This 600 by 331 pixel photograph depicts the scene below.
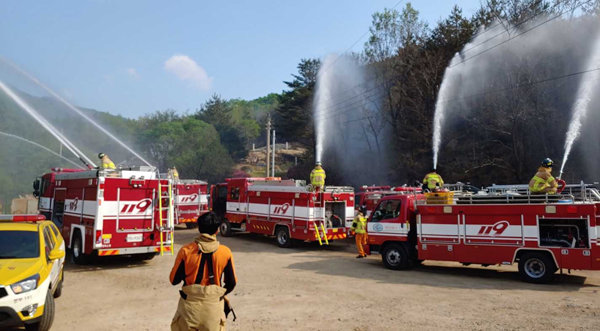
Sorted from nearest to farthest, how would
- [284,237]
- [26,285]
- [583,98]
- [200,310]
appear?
[200,310], [26,285], [284,237], [583,98]

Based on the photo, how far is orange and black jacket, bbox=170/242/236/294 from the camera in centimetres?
383

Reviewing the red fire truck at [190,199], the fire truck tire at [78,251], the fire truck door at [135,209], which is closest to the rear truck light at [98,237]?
the fire truck door at [135,209]

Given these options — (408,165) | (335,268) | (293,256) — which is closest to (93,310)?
(335,268)

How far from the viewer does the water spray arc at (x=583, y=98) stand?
21031 millimetres

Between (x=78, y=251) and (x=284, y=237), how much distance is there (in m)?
7.47

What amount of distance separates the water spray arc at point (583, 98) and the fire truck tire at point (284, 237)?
14998mm

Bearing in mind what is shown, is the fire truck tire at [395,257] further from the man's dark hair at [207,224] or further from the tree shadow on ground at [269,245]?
the man's dark hair at [207,224]

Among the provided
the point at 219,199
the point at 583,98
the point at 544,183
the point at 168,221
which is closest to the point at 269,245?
the point at 219,199

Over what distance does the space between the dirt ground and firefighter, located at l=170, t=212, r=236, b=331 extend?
10.3 ft

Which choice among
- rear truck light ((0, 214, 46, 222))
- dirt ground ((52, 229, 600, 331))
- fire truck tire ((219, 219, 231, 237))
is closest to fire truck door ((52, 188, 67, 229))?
dirt ground ((52, 229, 600, 331))

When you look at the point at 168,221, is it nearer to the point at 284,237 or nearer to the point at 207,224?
the point at 284,237

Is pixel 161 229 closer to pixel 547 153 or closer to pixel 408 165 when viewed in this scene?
pixel 547 153

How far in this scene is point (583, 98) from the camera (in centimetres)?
2166

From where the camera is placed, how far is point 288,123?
52031 mm
